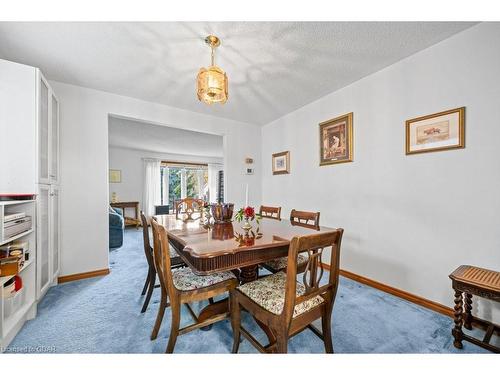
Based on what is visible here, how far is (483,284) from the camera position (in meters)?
1.25

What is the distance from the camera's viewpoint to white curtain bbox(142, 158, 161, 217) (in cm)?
647

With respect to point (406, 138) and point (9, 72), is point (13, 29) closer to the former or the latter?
point (9, 72)

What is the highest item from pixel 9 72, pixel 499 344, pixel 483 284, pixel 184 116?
pixel 184 116

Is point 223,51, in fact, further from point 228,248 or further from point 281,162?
point 281,162

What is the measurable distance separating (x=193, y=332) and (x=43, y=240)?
66.1 inches

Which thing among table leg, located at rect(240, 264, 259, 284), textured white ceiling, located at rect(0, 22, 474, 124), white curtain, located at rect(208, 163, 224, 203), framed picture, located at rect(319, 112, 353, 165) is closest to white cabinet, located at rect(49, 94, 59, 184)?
textured white ceiling, located at rect(0, 22, 474, 124)

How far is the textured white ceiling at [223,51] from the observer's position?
1574 millimetres

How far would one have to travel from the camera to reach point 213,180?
7.82m

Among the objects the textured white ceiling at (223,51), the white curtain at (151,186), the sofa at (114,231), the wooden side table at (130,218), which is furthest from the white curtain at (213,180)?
the textured white ceiling at (223,51)

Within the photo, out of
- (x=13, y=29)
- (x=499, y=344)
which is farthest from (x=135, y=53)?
(x=499, y=344)

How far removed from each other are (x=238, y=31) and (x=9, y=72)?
186 centimetres

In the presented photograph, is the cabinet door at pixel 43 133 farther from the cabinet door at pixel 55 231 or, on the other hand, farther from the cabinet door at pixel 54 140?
the cabinet door at pixel 55 231

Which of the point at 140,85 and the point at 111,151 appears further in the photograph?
the point at 111,151

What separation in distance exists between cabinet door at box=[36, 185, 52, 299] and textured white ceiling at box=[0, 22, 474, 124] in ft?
4.08
